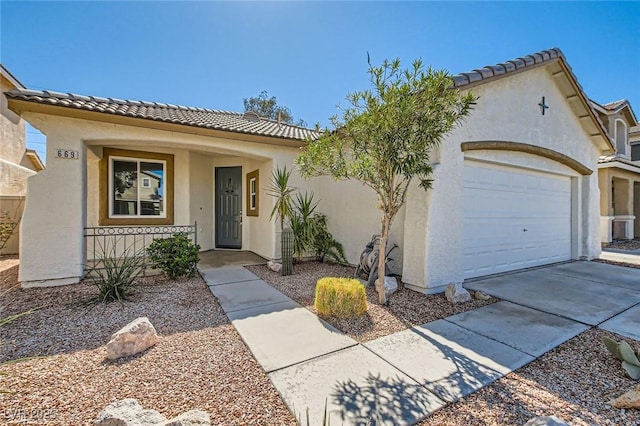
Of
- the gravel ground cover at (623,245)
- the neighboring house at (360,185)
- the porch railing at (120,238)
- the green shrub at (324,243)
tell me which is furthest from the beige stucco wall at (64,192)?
the gravel ground cover at (623,245)

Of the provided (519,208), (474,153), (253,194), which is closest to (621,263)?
(519,208)

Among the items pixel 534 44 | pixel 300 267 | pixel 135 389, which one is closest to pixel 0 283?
pixel 135 389

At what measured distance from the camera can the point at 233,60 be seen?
9.55 m

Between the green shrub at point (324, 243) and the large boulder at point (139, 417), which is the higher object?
the green shrub at point (324, 243)

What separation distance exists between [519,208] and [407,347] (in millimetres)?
6381

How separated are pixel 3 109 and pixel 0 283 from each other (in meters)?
10.2

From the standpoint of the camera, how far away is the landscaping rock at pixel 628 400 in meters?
2.35

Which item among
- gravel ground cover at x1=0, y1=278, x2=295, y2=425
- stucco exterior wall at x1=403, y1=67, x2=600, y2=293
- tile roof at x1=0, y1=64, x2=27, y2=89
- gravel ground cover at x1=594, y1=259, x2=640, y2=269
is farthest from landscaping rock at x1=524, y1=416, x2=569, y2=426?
tile roof at x1=0, y1=64, x2=27, y2=89

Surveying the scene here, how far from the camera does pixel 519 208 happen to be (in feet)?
25.0

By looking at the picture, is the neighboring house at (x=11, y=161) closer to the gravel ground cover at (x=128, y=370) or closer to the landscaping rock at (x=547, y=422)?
the gravel ground cover at (x=128, y=370)

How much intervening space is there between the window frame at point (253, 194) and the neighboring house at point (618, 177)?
1324 centimetres

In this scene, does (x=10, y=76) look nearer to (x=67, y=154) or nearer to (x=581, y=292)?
(x=67, y=154)

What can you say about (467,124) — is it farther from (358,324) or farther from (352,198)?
(358,324)

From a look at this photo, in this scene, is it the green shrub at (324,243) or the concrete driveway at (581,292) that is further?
the green shrub at (324,243)
